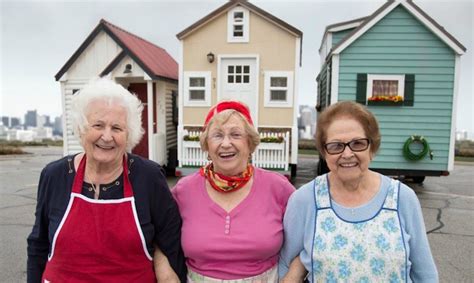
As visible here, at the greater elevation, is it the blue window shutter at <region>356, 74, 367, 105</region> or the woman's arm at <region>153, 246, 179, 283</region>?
the blue window shutter at <region>356, 74, 367, 105</region>

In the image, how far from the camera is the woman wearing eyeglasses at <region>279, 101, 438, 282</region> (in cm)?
171

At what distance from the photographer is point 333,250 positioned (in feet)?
5.76

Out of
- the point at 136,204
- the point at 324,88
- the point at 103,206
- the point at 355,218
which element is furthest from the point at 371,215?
the point at 324,88

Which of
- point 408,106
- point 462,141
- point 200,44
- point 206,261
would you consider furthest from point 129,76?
point 462,141

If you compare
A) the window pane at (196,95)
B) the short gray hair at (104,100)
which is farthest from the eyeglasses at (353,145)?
the window pane at (196,95)

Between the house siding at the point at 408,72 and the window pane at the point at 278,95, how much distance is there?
1.62 meters

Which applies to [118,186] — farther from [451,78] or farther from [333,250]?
[451,78]

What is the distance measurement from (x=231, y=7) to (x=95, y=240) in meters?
8.71

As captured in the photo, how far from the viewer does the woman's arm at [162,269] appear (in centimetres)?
200

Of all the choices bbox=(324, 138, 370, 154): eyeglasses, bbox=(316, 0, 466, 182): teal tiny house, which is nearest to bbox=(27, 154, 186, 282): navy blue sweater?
bbox=(324, 138, 370, 154): eyeglasses

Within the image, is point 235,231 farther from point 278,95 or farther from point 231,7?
point 231,7

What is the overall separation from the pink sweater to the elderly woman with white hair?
15 cm

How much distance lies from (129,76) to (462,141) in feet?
63.0

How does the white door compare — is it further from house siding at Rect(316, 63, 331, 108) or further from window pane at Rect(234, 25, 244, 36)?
house siding at Rect(316, 63, 331, 108)
